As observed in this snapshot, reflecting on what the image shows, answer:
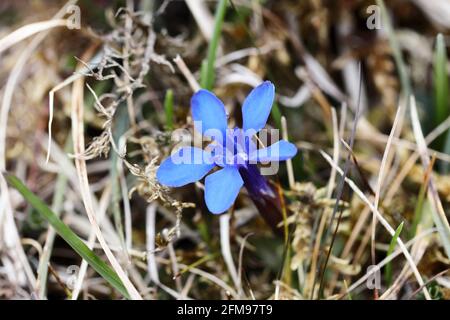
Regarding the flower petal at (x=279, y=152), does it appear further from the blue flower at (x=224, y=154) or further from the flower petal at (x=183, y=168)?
the flower petal at (x=183, y=168)

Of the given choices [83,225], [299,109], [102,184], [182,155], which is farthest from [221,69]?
[182,155]

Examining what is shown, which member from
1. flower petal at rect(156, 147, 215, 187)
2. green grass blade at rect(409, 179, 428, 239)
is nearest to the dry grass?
green grass blade at rect(409, 179, 428, 239)

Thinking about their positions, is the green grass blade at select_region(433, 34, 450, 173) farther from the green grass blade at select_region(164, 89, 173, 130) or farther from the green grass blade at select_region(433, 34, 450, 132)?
Result: the green grass blade at select_region(164, 89, 173, 130)

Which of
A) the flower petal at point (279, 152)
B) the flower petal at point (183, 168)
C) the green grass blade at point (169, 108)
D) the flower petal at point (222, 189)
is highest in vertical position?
the green grass blade at point (169, 108)

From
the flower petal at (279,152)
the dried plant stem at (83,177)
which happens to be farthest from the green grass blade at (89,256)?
the flower petal at (279,152)

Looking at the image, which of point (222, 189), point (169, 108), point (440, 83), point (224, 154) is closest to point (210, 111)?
point (224, 154)

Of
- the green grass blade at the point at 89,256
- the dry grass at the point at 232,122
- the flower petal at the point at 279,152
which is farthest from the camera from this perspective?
the dry grass at the point at 232,122

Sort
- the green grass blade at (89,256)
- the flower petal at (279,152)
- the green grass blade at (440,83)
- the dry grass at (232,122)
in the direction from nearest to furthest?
1. the flower petal at (279,152)
2. the green grass blade at (89,256)
3. the dry grass at (232,122)
4. the green grass blade at (440,83)
